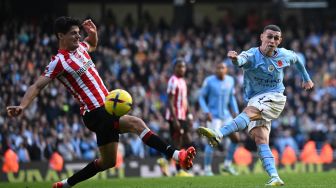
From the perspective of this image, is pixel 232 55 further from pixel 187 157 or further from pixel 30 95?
pixel 30 95

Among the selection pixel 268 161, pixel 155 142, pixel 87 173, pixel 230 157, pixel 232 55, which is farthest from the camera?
pixel 230 157

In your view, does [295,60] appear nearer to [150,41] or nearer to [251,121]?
[251,121]

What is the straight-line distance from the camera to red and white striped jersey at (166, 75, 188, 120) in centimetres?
1823

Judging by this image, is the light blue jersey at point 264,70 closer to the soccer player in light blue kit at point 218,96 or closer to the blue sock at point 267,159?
the blue sock at point 267,159

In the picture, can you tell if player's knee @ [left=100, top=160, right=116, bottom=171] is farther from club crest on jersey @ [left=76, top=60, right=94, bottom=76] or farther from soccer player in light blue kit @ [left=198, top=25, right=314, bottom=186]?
soccer player in light blue kit @ [left=198, top=25, right=314, bottom=186]

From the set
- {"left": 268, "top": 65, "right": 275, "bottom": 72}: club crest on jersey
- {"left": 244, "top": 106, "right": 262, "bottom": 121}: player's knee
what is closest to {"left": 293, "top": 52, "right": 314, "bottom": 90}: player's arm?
{"left": 268, "top": 65, "right": 275, "bottom": 72}: club crest on jersey

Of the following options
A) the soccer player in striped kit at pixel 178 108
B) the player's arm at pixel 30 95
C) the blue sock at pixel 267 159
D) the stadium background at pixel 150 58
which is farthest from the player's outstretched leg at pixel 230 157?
the player's arm at pixel 30 95

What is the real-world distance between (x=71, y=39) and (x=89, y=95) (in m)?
0.80

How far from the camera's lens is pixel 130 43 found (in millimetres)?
29203

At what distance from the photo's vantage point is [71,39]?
11.4 m

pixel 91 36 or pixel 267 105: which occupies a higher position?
pixel 91 36

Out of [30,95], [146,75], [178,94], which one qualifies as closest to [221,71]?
[178,94]

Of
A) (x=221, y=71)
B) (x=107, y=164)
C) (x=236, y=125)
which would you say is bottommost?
(x=107, y=164)

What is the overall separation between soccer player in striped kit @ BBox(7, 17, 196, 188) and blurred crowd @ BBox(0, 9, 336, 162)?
34.5ft
